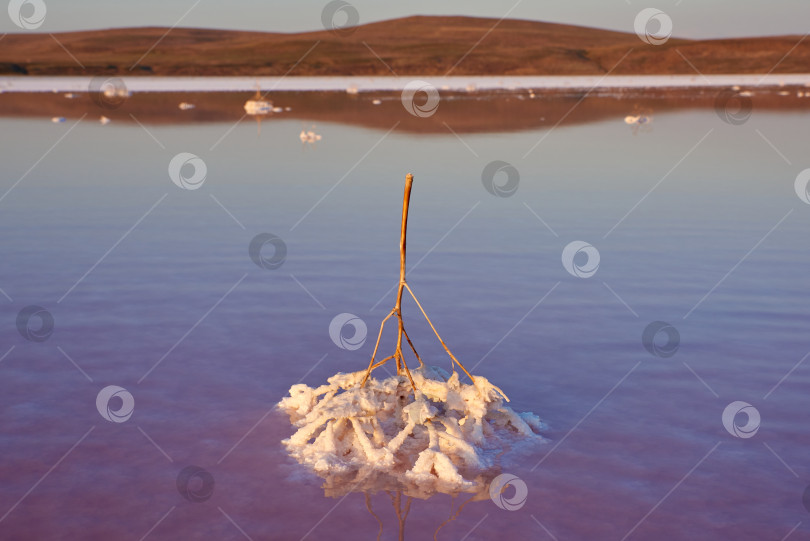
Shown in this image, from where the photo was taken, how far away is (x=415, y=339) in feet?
28.0

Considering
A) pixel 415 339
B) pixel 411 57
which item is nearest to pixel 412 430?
pixel 415 339

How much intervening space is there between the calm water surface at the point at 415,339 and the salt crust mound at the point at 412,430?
221 mm

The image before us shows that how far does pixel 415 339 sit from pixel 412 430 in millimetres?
2301

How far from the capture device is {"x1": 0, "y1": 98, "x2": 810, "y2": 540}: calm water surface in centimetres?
544

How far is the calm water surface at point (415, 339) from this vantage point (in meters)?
5.44

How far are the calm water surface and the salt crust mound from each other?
0.22 meters

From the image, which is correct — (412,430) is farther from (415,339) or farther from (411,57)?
(411,57)

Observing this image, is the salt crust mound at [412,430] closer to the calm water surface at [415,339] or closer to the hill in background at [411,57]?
the calm water surface at [415,339]

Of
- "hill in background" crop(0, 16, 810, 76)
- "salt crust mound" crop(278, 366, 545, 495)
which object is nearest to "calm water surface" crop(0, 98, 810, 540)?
"salt crust mound" crop(278, 366, 545, 495)

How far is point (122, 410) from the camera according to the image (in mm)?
6816

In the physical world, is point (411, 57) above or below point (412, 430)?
above

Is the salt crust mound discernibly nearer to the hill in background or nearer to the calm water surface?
the calm water surface

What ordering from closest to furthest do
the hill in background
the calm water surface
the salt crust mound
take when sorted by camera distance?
1. the calm water surface
2. the salt crust mound
3. the hill in background

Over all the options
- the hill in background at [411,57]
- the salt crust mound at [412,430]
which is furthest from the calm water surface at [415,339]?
the hill in background at [411,57]
